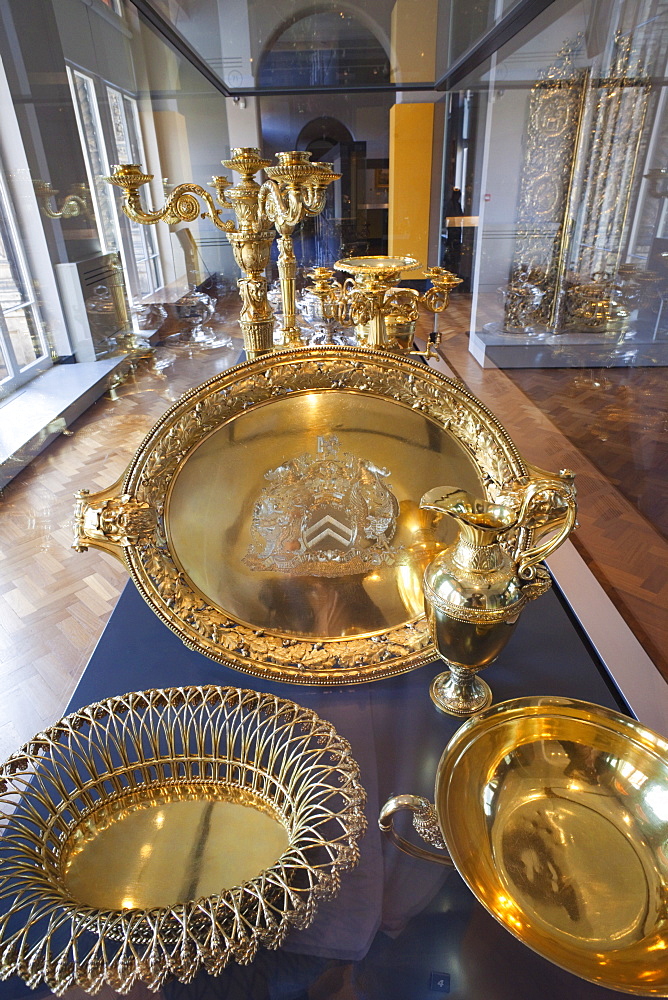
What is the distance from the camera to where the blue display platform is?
22.0 inches

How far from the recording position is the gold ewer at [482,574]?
2.24 feet

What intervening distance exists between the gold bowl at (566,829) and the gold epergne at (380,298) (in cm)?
62

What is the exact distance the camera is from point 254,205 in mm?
1184

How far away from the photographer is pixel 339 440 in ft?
2.95

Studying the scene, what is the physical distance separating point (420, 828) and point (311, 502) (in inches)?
17.8

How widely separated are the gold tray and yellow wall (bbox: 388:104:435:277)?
4.18 m

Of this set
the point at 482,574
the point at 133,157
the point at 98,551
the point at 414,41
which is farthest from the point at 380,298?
the point at 414,41

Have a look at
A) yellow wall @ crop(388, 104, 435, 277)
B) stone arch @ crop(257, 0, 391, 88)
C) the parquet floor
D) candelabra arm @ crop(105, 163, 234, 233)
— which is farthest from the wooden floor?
yellow wall @ crop(388, 104, 435, 277)

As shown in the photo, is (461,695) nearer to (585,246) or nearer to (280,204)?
(280,204)

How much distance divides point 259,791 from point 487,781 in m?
0.26

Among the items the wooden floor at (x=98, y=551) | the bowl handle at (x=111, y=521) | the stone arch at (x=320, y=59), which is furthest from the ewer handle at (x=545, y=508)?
the stone arch at (x=320, y=59)

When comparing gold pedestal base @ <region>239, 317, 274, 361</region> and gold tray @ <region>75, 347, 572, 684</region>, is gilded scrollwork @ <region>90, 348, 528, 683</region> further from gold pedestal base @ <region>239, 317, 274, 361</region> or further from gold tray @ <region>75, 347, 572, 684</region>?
gold pedestal base @ <region>239, 317, 274, 361</region>

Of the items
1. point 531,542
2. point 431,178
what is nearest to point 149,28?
point 431,178

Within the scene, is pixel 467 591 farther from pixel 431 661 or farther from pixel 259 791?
pixel 259 791
